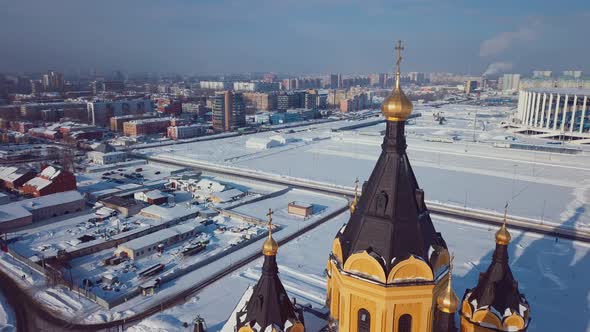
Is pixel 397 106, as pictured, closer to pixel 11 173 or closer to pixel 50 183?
pixel 50 183

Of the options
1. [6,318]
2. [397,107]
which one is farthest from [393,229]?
[6,318]

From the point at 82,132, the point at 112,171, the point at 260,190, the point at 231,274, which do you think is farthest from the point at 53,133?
the point at 231,274

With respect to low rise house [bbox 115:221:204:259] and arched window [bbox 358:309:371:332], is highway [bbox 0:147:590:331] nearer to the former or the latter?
low rise house [bbox 115:221:204:259]

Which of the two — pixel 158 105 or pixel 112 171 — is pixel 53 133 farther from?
pixel 158 105

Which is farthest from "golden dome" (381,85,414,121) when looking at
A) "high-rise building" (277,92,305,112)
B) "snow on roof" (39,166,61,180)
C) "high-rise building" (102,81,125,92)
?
"high-rise building" (102,81,125,92)

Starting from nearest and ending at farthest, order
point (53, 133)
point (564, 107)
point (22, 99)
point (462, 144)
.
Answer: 1. point (462, 144)
2. point (564, 107)
3. point (53, 133)
4. point (22, 99)

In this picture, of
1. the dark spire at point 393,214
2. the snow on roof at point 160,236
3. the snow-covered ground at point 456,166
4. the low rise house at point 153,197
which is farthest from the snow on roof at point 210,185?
the dark spire at point 393,214

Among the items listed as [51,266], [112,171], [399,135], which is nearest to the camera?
[399,135]
